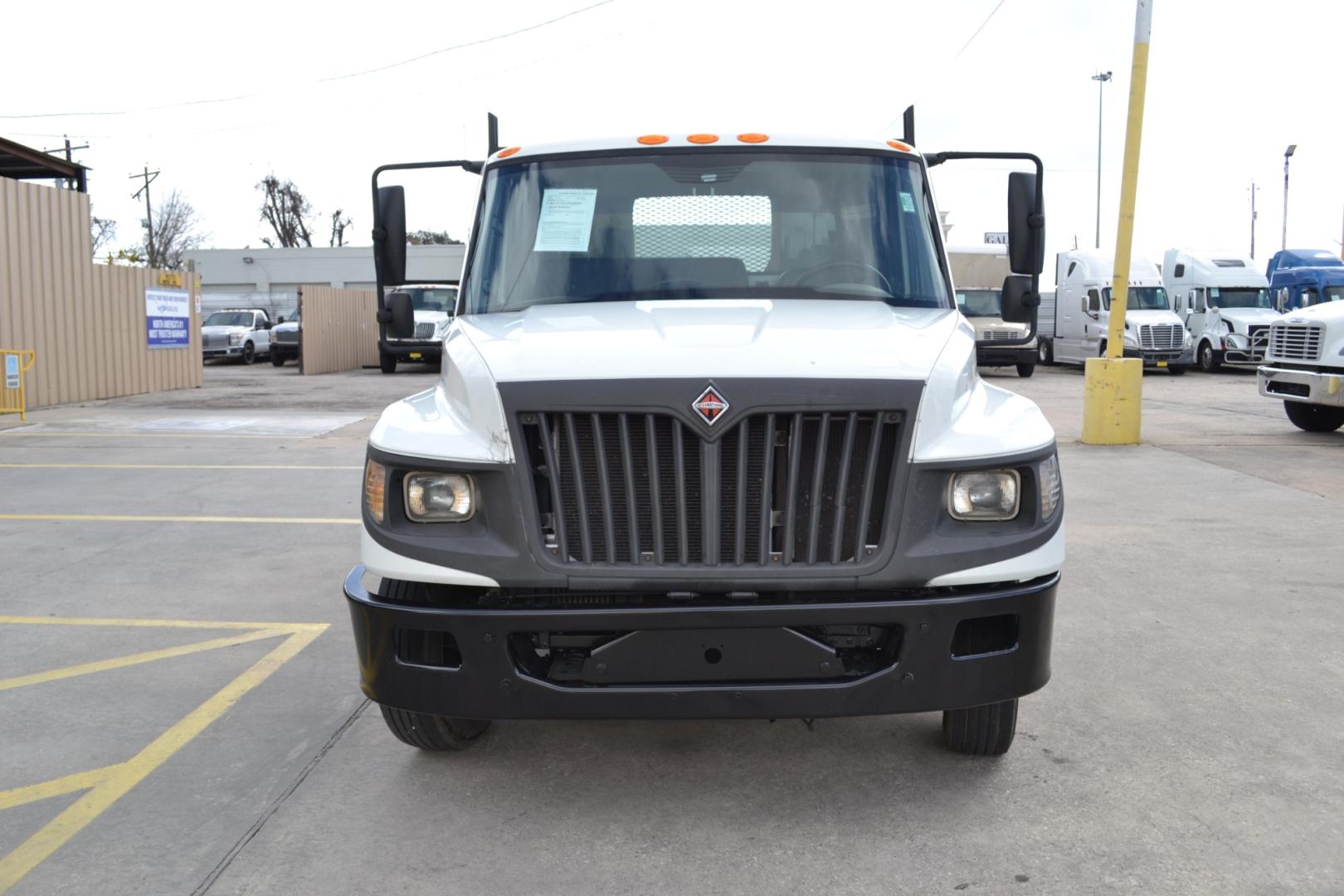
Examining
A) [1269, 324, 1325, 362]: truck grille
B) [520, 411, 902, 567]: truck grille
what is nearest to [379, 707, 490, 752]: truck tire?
[520, 411, 902, 567]: truck grille

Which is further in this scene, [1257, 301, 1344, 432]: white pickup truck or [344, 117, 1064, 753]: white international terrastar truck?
[1257, 301, 1344, 432]: white pickup truck

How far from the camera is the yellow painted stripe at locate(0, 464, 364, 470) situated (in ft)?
38.5

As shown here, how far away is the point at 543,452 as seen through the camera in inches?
136

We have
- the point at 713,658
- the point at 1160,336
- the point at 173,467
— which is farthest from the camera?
the point at 1160,336

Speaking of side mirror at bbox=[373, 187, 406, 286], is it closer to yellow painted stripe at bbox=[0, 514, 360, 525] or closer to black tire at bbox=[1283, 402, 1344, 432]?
yellow painted stripe at bbox=[0, 514, 360, 525]

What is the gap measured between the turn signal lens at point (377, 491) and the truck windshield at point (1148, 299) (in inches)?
1138

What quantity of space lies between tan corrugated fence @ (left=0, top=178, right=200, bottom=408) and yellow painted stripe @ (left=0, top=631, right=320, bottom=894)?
52.5ft

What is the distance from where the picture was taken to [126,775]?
4027 millimetres

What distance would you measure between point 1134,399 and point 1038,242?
29.3 ft

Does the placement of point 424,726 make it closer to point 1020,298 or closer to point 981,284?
point 1020,298

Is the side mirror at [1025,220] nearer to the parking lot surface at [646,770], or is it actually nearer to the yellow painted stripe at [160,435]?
the parking lot surface at [646,770]

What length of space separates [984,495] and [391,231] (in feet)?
9.55

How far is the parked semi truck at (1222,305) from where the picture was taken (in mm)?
29578

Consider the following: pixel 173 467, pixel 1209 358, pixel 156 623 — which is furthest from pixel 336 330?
pixel 156 623
